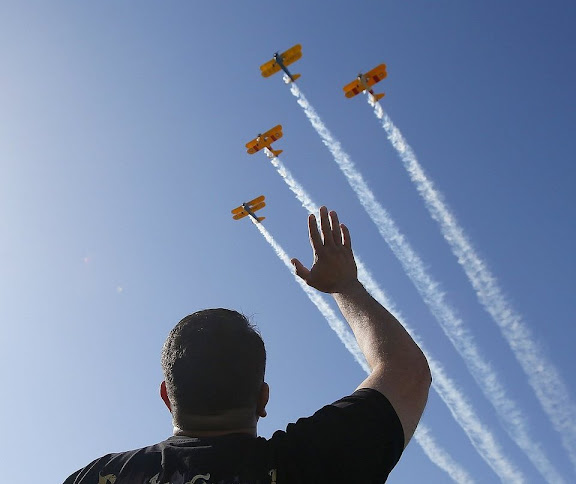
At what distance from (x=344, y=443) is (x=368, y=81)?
6067 cm

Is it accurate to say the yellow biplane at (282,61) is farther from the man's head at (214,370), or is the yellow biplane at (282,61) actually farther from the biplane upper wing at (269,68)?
the man's head at (214,370)

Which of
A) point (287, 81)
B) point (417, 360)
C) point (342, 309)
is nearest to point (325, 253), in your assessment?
point (342, 309)

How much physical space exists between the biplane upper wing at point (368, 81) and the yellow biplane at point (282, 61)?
689cm

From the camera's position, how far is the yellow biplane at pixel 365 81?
6109 cm

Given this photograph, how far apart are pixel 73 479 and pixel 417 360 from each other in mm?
2887

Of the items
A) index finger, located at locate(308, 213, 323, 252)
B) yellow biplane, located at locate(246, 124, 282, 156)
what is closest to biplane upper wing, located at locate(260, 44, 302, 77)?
yellow biplane, located at locate(246, 124, 282, 156)

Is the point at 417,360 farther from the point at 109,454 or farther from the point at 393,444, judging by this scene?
A: the point at 109,454

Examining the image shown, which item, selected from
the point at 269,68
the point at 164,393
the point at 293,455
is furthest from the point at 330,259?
the point at 269,68

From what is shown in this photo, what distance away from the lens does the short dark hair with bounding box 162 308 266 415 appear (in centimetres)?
432

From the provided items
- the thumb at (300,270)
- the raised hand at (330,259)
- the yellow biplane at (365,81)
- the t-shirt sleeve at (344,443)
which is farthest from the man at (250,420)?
the yellow biplane at (365,81)

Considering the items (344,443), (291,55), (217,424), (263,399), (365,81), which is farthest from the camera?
(365,81)

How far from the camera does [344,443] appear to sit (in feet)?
13.5

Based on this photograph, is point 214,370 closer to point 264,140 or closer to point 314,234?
point 314,234

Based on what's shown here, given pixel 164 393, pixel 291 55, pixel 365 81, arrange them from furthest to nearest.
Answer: pixel 365 81 → pixel 291 55 → pixel 164 393
